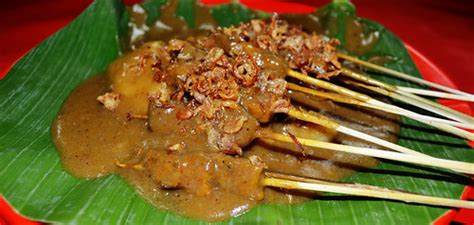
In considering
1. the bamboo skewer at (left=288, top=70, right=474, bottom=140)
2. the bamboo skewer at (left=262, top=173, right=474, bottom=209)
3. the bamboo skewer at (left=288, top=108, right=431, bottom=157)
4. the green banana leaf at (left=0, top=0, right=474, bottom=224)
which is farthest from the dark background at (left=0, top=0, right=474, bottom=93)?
the bamboo skewer at (left=262, top=173, right=474, bottom=209)

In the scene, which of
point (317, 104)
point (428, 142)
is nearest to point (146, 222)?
point (317, 104)

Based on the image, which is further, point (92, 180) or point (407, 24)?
point (407, 24)

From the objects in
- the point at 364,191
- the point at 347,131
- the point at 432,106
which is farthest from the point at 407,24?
the point at 364,191

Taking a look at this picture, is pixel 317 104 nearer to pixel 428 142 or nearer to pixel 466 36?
pixel 428 142

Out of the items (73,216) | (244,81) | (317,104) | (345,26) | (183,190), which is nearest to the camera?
(73,216)

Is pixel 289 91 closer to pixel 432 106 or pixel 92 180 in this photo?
pixel 432 106

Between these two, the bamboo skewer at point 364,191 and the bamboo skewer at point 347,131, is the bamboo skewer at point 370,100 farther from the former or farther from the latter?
the bamboo skewer at point 364,191

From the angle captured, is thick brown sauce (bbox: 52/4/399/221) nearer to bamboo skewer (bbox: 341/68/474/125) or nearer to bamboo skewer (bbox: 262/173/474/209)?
bamboo skewer (bbox: 262/173/474/209)
